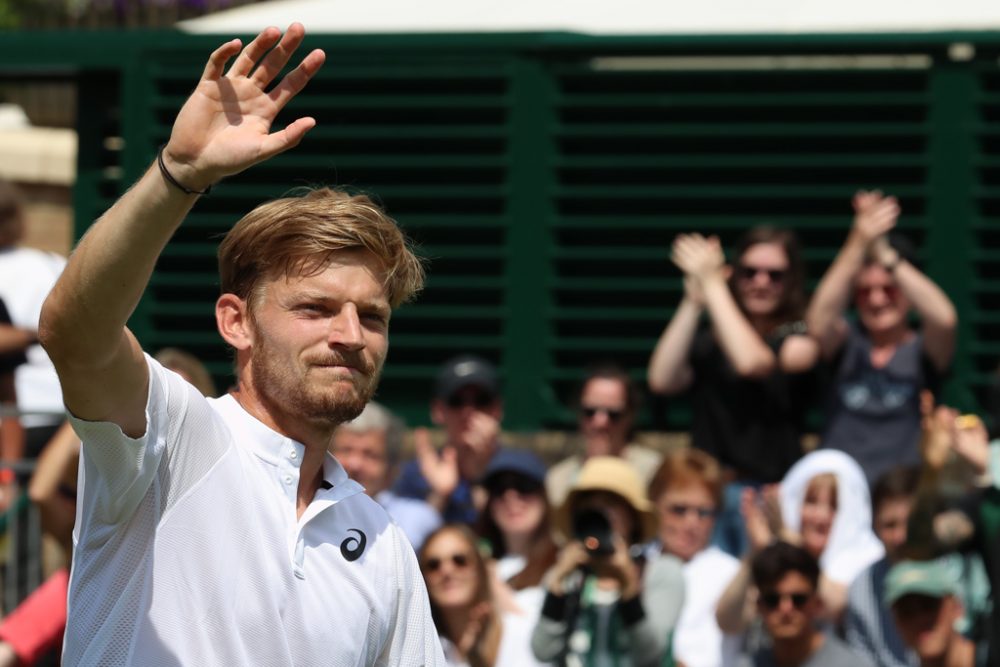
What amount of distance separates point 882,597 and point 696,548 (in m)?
0.70

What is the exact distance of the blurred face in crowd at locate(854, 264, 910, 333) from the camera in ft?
22.1

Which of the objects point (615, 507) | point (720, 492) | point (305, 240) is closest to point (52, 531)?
point (615, 507)

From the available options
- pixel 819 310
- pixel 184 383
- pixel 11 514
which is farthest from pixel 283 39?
pixel 11 514

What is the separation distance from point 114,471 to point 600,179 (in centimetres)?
573

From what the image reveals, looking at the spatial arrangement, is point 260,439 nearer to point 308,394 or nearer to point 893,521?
point 308,394

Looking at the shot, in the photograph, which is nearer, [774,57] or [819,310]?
[819,310]

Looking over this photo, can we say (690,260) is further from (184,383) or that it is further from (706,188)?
(184,383)

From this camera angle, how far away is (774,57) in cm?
815

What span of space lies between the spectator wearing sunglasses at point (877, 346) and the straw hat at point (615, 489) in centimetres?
86

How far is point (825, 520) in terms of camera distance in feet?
20.7

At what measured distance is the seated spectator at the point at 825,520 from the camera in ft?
20.2

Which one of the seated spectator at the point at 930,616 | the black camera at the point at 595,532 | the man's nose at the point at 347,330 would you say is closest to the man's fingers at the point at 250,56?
the man's nose at the point at 347,330

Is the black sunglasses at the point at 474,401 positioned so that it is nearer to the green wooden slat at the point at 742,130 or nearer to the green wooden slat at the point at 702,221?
the green wooden slat at the point at 702,221

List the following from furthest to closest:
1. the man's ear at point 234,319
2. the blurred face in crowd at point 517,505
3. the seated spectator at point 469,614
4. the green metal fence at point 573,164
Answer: the green metal fence at point 573,164
the blurred face in crowd at point 517,505
the seated spectator at point 469,614
the man's ear at point 234,319
